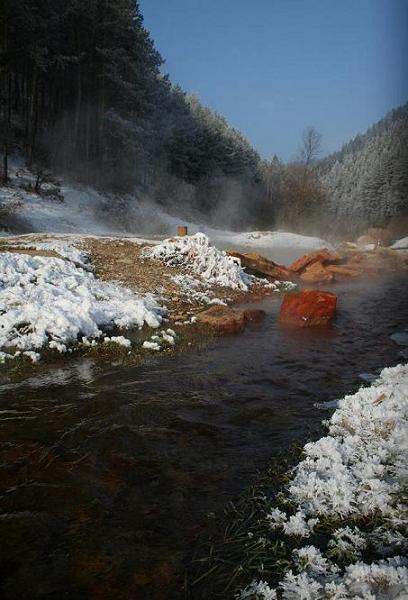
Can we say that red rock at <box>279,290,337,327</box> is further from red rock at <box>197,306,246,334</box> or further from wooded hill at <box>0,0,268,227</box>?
wooded hill at <box>0,0,268,227</box>

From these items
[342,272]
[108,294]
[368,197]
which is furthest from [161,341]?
[368,197]

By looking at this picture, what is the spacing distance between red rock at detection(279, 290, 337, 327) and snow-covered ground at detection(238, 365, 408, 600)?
599 centimetres

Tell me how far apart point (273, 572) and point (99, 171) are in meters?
37.0

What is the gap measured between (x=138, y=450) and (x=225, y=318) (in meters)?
5.63

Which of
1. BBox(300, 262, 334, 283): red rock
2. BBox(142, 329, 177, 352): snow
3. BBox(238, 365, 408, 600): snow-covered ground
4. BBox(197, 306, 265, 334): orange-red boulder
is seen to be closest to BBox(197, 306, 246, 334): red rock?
BBox(197, 306, 265, 334): orange-red boulder

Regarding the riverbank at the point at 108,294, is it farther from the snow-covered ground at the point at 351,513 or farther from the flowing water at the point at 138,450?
the snow-covered ground at the point at 351,513

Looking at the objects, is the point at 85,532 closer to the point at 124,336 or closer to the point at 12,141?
the point at 124,336

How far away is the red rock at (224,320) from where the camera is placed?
379 inches

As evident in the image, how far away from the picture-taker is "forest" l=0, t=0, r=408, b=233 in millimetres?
29984

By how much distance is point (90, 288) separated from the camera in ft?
33.3

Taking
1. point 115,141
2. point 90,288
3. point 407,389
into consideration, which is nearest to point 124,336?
point 90,288

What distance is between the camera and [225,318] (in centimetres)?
986

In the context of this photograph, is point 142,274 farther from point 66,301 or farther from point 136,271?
point 66,301

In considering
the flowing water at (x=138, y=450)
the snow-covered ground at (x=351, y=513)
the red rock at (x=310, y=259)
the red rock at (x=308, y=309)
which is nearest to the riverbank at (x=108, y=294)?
the flowing water at (x=138, y=450)
